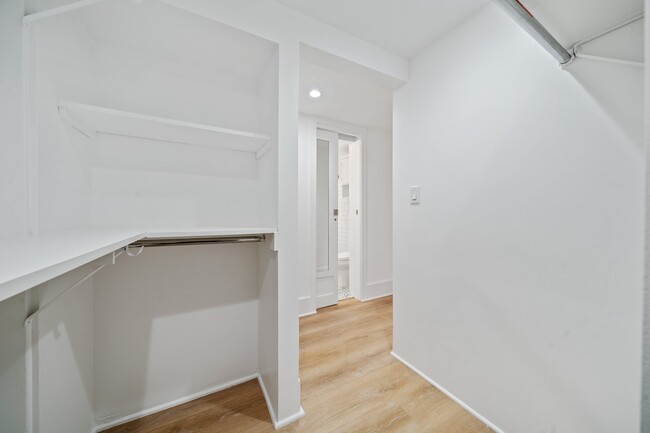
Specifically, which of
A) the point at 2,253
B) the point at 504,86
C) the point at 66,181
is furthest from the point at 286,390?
the point at 504,86

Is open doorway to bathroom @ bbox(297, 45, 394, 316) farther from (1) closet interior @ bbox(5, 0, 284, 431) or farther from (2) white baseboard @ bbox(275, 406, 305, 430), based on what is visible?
(2) white baseboard @ bbox(275, 406, 305, 430)

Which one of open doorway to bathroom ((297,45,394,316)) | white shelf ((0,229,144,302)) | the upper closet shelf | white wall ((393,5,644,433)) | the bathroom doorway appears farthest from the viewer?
the bathroom doorway

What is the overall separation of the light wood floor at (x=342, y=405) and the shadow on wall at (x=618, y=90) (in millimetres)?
1518

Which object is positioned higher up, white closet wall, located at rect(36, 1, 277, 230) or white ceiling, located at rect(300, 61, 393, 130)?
white ceiling, located at rect(300, 61, 393, 130)

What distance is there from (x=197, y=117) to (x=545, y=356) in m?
2.21

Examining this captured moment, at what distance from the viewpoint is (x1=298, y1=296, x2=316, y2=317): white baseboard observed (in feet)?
8.55

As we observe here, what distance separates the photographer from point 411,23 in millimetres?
1408

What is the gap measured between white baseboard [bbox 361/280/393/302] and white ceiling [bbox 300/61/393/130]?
2.13 metres

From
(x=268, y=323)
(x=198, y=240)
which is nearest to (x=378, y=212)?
(x=268, y=323)

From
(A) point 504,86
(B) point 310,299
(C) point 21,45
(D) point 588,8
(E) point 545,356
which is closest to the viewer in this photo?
(C) point 21,45

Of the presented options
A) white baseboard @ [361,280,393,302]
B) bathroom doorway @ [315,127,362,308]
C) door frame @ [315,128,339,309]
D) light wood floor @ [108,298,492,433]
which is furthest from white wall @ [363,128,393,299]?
light wood floor @ [108,298,492,433]

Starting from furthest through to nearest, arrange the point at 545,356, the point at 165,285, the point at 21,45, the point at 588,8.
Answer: the point at 165,285 → the point at 545,356 → the point at 588,8 → the point at 21,45

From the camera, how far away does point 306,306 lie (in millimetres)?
2646

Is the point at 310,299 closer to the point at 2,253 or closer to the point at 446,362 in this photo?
the point at 446,362
